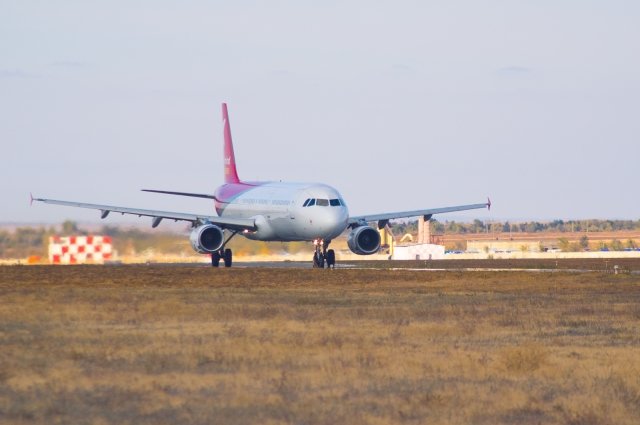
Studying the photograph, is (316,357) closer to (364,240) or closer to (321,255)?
(321,255)

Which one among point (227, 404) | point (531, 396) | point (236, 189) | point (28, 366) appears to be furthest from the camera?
point (236, 189)

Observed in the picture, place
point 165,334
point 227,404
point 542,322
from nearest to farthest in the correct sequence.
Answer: point 227,404 < point 165,334 < point 542,322

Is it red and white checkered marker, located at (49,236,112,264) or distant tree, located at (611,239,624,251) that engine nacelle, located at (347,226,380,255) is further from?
distant tree, located at (611,239,624,251)

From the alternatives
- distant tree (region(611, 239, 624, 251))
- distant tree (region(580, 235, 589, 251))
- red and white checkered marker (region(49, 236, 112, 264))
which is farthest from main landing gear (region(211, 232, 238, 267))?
distant tree (region(611, 239, 624, 251))

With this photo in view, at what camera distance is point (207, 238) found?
65625 mm

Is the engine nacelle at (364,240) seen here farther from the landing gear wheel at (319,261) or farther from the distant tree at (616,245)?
the distant tree at (616,245)

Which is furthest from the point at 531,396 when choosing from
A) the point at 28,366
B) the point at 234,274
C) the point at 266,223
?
the point at 266,223

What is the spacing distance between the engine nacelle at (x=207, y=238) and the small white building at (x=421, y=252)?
4810 centimetres

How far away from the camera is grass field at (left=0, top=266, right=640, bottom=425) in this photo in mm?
16562

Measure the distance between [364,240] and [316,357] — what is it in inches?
1788

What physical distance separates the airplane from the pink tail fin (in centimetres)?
609

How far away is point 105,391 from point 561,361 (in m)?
8.22

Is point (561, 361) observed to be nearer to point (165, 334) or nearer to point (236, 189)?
point (165, 334)

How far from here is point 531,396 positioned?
1792 centimetres
